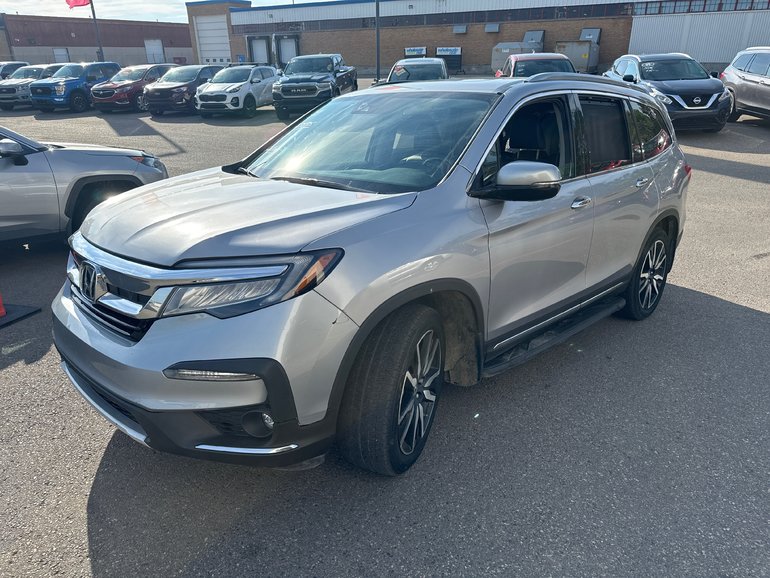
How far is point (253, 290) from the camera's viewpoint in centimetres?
223

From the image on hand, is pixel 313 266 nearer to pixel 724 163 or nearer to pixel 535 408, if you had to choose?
pixel 535 408

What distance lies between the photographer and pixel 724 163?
37.9 ft

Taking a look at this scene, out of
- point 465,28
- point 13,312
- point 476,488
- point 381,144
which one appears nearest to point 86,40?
point 465,28

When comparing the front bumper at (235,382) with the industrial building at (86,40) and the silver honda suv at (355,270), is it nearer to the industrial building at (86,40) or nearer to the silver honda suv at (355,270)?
the silver honda suv at (355,270)

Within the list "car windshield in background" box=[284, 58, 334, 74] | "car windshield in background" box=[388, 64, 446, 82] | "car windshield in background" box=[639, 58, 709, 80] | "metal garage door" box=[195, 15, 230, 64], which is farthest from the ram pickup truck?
"metal garage door" box=[195, 15, 230, 64]

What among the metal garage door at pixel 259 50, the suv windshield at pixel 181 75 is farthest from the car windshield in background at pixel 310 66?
the metal garage door at pixel 259 50

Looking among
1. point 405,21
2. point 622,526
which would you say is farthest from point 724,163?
point 405,21

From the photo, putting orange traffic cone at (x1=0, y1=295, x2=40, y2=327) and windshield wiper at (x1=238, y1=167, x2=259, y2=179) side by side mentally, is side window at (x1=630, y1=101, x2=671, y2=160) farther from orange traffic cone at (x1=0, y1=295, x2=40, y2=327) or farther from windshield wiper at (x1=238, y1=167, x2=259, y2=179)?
orange traffic cone at (x1=0, y1=295, x2=40, y2=327)

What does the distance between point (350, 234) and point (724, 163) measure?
1168 cm

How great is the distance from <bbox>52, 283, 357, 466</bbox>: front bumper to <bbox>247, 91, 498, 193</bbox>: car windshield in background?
3.29 feet

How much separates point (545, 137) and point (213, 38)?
60593mm

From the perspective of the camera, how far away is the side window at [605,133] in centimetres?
383

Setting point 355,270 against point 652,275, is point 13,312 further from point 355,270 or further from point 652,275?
point 652,275

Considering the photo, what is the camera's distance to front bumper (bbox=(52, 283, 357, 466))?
7.11ft
